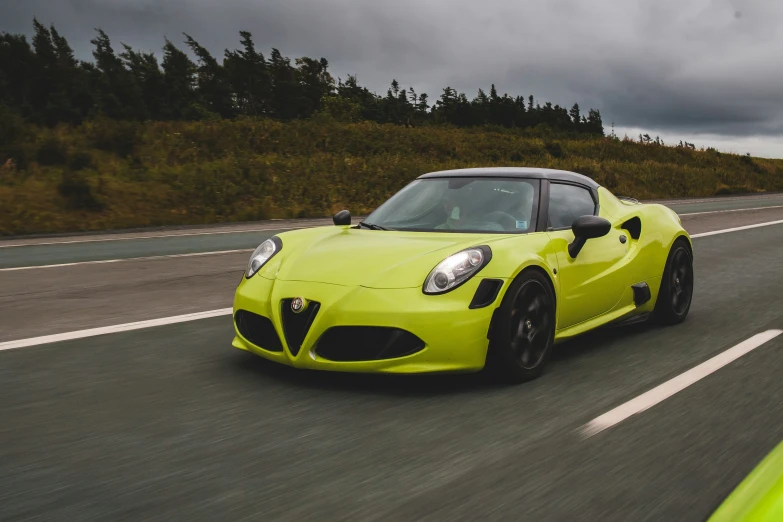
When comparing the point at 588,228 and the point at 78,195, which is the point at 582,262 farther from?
the point at 78,195

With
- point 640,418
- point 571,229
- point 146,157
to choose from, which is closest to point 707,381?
point 640,418

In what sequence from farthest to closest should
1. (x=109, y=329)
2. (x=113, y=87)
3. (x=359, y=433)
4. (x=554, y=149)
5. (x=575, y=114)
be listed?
(x=575, y=114)
(x=113, y=87)
(x=554, y=149)
(x=109, y=329)
(x=359, y=433)

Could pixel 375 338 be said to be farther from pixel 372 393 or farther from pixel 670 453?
pixel 670 453

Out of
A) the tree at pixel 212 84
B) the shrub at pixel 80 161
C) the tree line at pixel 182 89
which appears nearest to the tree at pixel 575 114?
the tree line at pixel 182 89

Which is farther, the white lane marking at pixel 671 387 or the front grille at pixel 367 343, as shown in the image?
the front grille at pixel 367 343

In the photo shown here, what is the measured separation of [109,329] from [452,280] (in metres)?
2.96

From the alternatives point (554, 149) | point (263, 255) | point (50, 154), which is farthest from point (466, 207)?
point (554, 149)

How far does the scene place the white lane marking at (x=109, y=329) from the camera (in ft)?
18.8

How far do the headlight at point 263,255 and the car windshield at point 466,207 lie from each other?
77 cm

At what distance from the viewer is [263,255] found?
526 centimetres

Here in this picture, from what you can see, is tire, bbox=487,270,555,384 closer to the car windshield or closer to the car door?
the car door

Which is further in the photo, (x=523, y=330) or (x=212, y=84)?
(x=212, y=84)

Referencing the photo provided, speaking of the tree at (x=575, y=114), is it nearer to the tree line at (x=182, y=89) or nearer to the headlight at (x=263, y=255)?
the tree line at (x=182, y=89)

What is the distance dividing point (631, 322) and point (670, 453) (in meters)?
2.79
